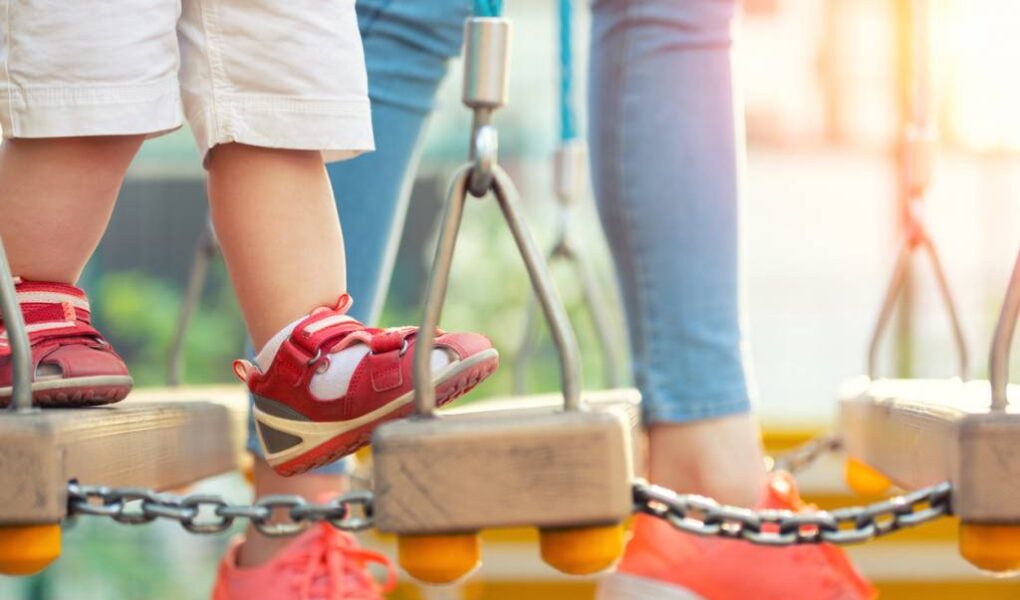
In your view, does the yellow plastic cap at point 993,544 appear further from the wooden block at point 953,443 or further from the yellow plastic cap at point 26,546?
the yellow plastic cap at point 26,546

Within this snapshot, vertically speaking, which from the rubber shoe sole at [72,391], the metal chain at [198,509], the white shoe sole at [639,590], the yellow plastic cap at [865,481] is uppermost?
the rubber shoe sole at [72,391]

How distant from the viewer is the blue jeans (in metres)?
1.08

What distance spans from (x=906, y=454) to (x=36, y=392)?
0.56 m

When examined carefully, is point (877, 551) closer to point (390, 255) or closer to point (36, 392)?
point (390, 255)

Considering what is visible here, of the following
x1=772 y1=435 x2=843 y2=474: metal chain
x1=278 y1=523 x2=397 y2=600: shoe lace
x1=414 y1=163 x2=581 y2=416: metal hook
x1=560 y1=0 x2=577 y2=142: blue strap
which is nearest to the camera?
x1=414 y1=163 x2=581 y2=416: metal hook

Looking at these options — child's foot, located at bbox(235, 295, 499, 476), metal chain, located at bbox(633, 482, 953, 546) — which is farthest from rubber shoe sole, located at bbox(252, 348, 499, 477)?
metal chain, located at bbox(633, 482, 953, 546)

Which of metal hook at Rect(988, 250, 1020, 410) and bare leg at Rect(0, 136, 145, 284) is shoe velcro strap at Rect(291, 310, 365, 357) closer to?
bare leg at Rect(0, 136, 145, 284)

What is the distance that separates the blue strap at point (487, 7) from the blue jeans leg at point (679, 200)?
0.37 meters

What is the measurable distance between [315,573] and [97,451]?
1.09 feet

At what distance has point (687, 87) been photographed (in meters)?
1.09

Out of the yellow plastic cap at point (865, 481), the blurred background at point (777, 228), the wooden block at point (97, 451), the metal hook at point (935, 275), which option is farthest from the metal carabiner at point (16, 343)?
the blurred background at point (777, 228)

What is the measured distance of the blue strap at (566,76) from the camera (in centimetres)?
119

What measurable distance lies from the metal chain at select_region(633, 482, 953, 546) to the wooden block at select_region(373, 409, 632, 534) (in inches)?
2.9

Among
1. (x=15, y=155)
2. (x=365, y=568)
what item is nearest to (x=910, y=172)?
(x=365, y=568)
